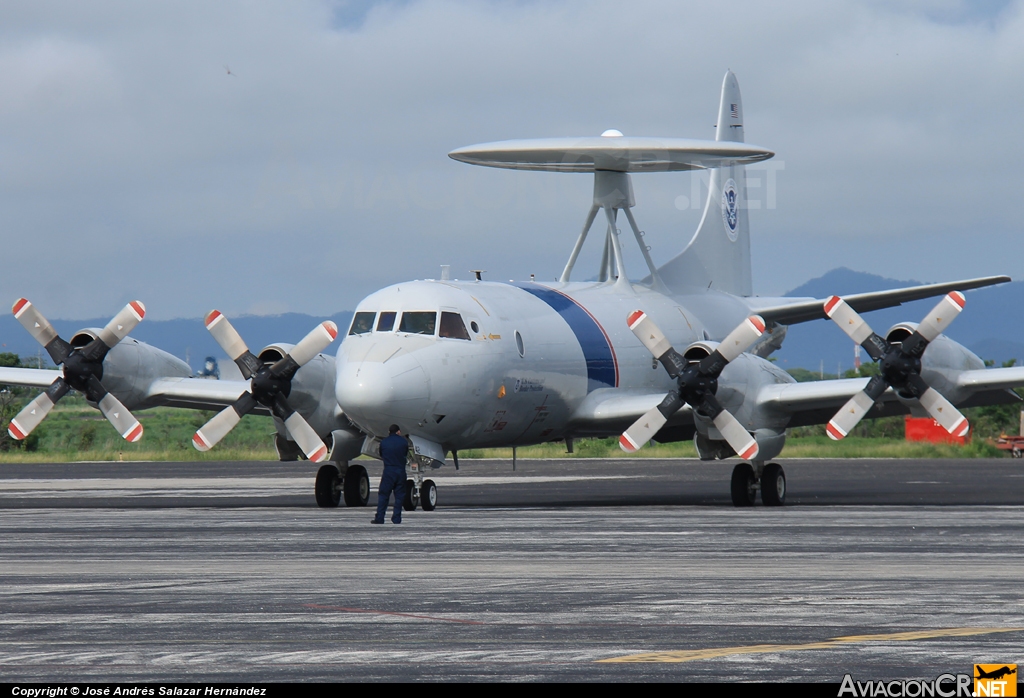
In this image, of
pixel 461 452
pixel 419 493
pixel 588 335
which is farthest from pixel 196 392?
pixel 461 452

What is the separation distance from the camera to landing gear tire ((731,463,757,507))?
2516 centimetres

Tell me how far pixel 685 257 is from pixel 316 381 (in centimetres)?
1293

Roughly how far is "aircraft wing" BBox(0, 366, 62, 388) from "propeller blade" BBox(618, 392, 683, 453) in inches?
427

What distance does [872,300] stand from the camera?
28.2 metres

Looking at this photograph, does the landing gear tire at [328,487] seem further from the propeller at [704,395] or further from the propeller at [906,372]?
the propeller at [906,372]

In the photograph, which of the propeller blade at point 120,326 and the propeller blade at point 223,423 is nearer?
the propeller blade at point 223,423

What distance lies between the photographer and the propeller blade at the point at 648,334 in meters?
24.1

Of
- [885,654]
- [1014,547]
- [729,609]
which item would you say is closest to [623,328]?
[1014,547]

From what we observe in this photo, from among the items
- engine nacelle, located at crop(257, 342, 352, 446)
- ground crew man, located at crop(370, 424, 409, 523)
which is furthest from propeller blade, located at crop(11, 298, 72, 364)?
ground crew man, located at crop(370, 424, 409, 523)

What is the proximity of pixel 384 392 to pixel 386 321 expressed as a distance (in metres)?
1.91

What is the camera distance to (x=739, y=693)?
7.61 meters

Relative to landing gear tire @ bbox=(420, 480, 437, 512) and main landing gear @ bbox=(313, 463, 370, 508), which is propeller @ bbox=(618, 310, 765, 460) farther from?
main landing gear @ bbox=(313, 463, 370, 508)

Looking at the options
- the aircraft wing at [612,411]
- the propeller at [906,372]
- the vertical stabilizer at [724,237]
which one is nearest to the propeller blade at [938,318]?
the propeller at [906,372]

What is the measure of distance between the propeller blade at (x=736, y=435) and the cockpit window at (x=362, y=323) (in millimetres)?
6182
